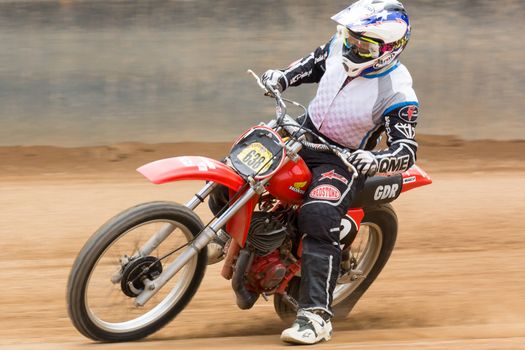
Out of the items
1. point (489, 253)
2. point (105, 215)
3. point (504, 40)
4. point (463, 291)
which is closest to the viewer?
point (463, 291)

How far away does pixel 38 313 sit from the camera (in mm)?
5930

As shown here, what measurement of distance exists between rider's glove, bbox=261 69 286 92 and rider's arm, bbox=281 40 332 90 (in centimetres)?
8

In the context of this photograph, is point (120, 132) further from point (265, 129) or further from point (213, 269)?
point (265, 129)

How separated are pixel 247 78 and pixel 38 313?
14.0ft

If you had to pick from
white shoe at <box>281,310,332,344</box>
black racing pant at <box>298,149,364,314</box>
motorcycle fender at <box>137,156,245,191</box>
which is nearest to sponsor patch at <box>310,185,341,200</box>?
black racing pant at <box>298,149,364,314</box>

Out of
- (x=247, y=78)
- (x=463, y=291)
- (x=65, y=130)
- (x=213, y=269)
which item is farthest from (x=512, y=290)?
(x=65, y=130)

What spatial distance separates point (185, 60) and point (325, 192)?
454 centimetres

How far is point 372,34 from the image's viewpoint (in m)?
5.16

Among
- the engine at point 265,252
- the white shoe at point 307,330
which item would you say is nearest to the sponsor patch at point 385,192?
the engine at point 265,252

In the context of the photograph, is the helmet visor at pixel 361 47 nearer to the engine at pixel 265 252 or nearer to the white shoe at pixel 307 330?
the engine at pixel 265 252

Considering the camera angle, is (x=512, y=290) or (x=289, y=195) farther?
(x=512, y=290)

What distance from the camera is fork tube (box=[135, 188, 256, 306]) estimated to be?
5.11 meters

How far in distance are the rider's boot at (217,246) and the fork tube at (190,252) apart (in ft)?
0.93

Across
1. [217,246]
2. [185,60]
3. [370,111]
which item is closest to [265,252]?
[217,246]
